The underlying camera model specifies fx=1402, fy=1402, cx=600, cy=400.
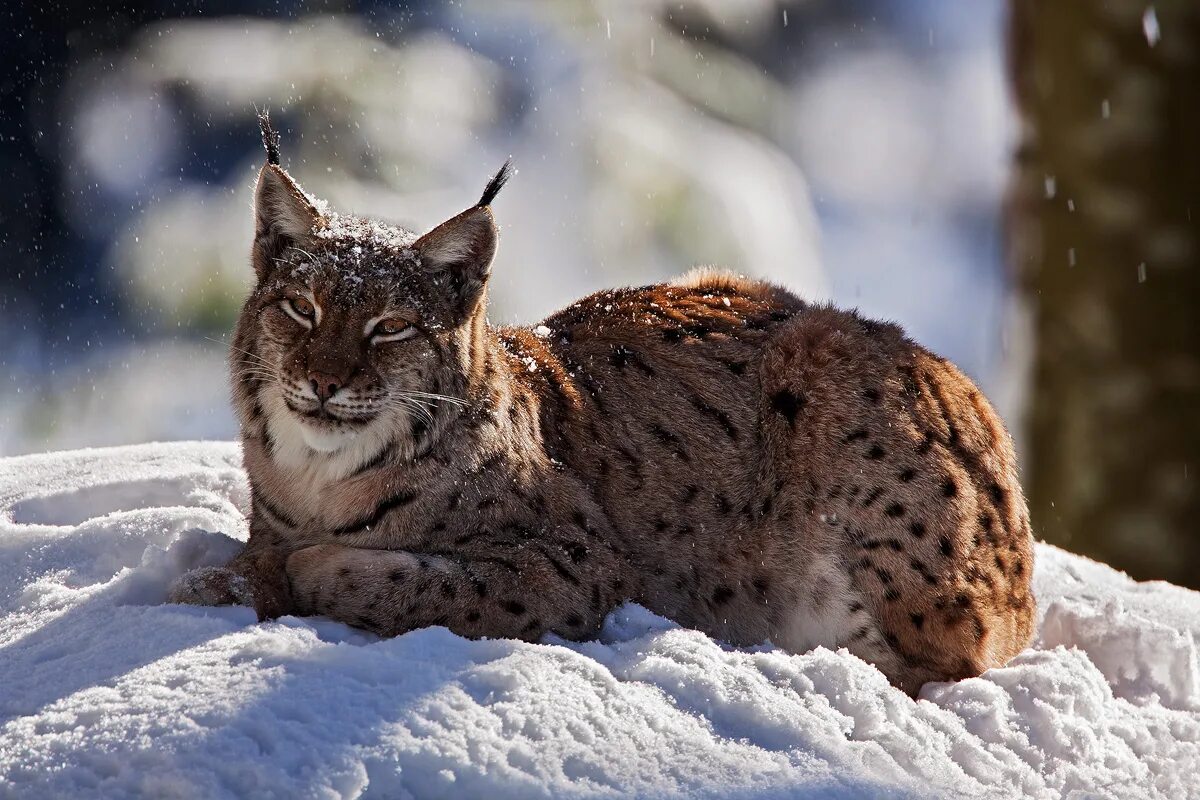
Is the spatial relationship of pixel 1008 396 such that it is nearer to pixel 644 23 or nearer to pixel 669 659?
pixel 644 23

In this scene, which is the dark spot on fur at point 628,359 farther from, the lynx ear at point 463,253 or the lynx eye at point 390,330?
the lynx eye at point 390,330

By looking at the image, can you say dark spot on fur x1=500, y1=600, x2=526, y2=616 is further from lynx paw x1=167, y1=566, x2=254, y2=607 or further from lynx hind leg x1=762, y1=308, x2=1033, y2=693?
lynx hind leg x1=762, y1=308, x2=1033, y2=693

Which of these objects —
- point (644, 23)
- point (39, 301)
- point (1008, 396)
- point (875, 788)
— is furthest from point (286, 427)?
point (1008, 396)

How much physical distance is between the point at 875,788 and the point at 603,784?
29.3 inches

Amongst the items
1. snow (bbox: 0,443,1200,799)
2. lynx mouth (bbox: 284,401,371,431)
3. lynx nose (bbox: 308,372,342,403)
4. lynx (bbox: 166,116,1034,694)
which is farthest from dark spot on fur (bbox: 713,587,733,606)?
lynx nose (bbox: 308,372,342,403)

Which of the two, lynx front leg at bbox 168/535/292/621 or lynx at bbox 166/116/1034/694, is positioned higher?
lynx at bbox 166/116/1034/694

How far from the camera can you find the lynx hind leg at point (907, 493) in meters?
4.96

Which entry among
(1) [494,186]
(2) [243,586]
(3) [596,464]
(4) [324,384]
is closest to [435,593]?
(2) [243,586]

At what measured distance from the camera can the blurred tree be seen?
25.5 feet

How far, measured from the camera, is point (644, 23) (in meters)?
9.45

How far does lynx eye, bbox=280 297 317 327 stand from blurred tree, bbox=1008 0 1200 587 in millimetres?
5063

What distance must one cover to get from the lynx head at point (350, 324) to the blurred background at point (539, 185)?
3.12 meters

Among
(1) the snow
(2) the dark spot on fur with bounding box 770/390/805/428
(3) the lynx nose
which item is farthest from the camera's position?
(2) the dark spot on fur with bounding box 770/390/805/428

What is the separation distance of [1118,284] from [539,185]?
3.57 metres
